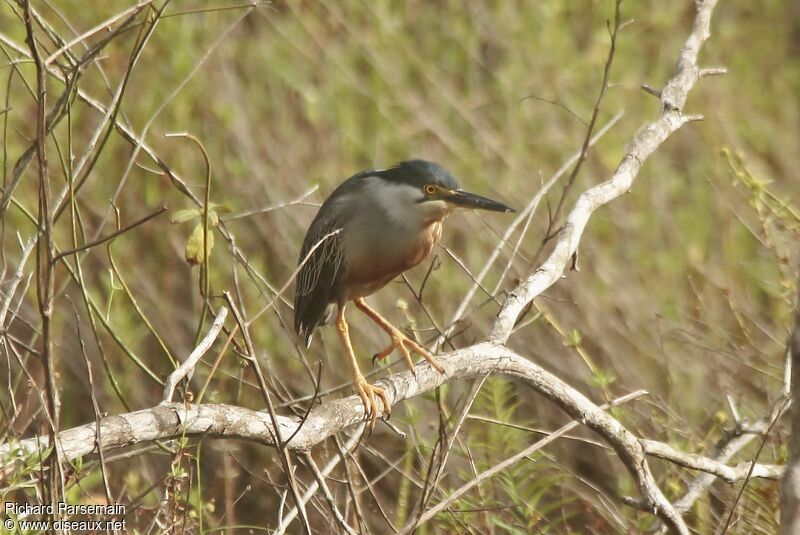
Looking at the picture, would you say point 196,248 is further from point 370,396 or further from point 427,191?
point 427,191

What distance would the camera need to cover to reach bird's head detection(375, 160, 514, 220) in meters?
3.94

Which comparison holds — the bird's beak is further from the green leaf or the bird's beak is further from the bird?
the green leaf

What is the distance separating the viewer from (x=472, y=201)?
152 inches

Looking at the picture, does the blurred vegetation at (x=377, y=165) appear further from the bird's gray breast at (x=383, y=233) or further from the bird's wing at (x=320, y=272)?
the bird's gray breast at (x=383, y=233)

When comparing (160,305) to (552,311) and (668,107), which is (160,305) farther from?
(668,107)

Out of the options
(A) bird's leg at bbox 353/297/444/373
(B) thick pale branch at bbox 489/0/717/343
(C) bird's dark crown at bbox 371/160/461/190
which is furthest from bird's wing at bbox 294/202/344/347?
(B) thick pale branch at bbox 489/0/717/343

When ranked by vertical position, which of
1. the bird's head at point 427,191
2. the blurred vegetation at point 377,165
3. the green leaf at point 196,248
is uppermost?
the blurred vegetation at point 377,165

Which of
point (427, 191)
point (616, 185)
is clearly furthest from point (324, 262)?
point (616, 185)

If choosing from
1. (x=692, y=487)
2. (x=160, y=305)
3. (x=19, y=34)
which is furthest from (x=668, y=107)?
(x=19, y=34)

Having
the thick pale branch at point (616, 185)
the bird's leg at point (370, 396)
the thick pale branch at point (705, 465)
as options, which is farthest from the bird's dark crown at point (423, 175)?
the thick pale branch at point (705, 465)

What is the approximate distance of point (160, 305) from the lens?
6.03 m

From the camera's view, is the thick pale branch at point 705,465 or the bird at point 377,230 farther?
the bird at point 377,230

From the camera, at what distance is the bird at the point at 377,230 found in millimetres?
3973

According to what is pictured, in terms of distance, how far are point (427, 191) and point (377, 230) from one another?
0.83 ft
